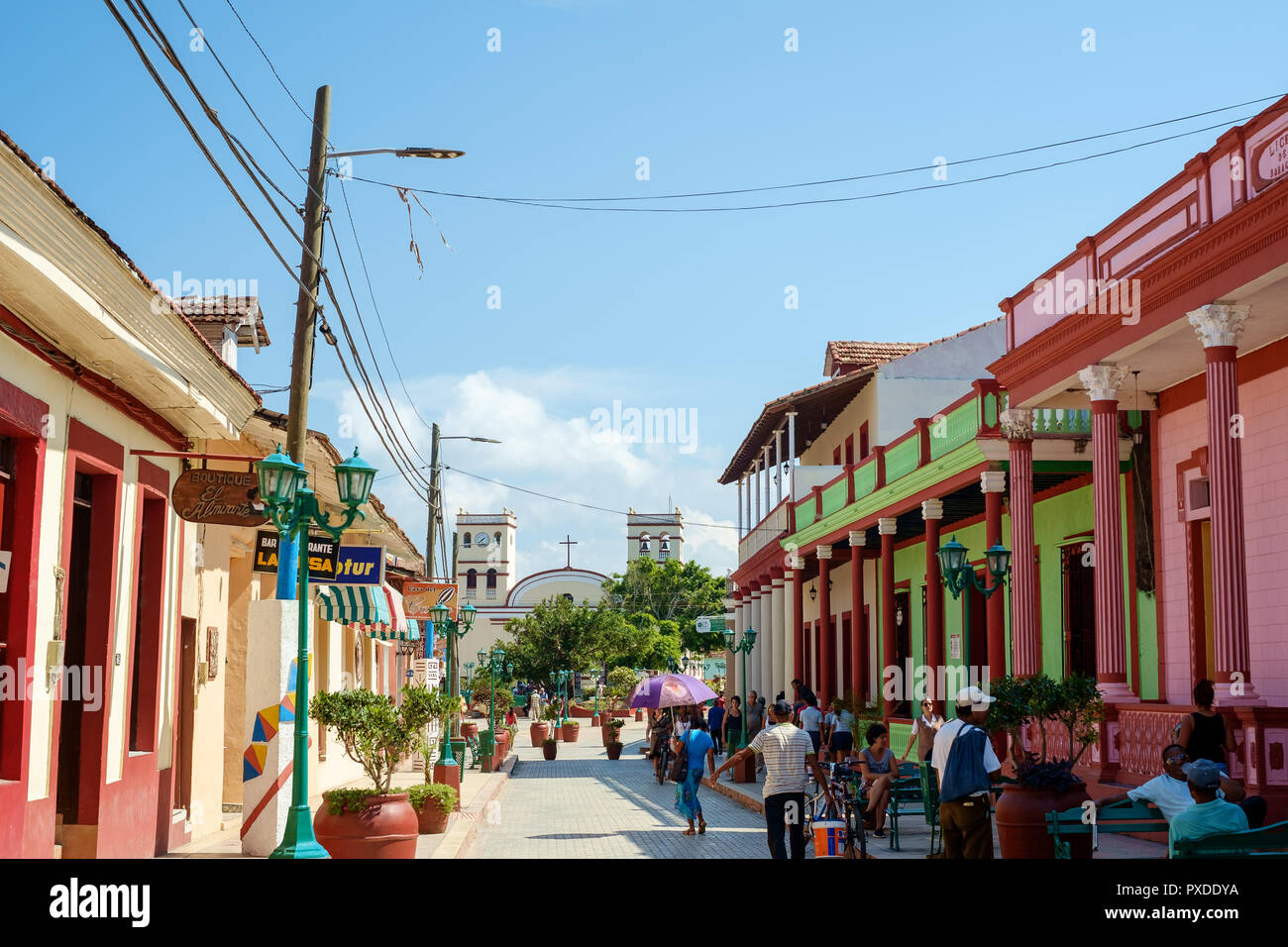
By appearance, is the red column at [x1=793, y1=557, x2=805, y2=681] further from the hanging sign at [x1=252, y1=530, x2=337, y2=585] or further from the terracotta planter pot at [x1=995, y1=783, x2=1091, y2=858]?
the terracotta planter pot at [x1=995, y1=783, x2=1091, y2=858]

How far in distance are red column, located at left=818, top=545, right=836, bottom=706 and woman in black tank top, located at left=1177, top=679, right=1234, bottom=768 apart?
53.5 ft

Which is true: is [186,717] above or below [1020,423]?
below

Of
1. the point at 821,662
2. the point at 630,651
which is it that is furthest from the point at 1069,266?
the point at 630,651

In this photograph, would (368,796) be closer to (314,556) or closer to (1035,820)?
(314,556)

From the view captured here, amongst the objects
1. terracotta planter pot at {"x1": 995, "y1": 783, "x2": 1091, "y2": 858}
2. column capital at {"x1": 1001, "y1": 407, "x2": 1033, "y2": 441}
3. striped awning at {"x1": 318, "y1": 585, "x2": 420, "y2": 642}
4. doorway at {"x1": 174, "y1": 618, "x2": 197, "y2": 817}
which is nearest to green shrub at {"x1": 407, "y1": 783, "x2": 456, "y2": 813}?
doorway at {"x1": 174, "y1": 618, "x2": 197, "y2": 817}

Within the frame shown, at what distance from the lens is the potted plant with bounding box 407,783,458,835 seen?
15.7 meters

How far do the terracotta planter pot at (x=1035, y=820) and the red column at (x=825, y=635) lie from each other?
1766cm

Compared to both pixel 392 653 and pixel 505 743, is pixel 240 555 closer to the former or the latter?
pixel 505 743

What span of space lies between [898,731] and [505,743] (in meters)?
13.7

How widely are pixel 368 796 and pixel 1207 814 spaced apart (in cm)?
683

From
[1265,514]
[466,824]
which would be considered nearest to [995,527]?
[1265,514]

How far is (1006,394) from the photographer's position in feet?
61.7

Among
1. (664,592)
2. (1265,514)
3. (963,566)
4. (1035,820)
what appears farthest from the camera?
(664,592)

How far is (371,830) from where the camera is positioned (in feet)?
37.8
